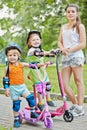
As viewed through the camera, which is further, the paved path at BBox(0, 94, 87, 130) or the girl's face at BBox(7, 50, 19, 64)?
the girl's face at BBox(7, 50, 19, 64)

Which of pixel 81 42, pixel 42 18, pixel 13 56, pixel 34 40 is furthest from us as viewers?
pixel 42 18

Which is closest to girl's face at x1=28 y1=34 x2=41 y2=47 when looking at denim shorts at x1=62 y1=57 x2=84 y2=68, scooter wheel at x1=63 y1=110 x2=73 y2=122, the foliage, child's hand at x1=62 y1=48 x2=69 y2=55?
child's hand at x1=62 y1=48 x2=69 y2=55

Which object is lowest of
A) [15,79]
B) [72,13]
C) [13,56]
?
[15,79]

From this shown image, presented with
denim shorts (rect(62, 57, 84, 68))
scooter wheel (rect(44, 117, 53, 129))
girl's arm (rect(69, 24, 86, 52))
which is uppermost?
girl's arm (rect(69, 24, 86, 52))

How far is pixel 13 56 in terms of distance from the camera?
6.88 m

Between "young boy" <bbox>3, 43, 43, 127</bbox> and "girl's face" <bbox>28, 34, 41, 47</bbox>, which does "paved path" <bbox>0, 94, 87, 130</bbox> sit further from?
"girl's face" <bbox>28, 34, 41, 47</bbox>

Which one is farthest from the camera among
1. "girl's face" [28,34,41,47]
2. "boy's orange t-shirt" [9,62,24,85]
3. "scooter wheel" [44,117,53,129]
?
"girl's face" [28,34,41,47]

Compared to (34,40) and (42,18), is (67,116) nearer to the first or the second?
(34,40)

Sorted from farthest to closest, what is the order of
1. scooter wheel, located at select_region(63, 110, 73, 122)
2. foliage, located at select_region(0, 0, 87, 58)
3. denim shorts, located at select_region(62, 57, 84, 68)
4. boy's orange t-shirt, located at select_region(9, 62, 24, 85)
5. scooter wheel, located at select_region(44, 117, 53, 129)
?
foliage, located at select_region(0, 0, 87, 58)
denim shorts, located at select_region(62, 57, 84, 68)
scooter wheel, located at select_region(63, 110, 73, 122)
boy's orange t-shirt, located at select_region(9, 62, 24, 85)
scooter wheel, located at select_region(44, 117, 53, 129)

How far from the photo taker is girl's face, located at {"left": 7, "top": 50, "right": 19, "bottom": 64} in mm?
6875

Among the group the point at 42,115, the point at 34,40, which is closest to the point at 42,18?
the point at 34,40

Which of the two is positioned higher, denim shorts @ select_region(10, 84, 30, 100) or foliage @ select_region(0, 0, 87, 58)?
foliage @ select_region(0, 0, 87, 58)

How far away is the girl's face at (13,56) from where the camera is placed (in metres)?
6.88

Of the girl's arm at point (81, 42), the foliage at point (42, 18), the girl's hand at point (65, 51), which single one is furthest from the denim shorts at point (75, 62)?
the foliage at point (42, 18)
